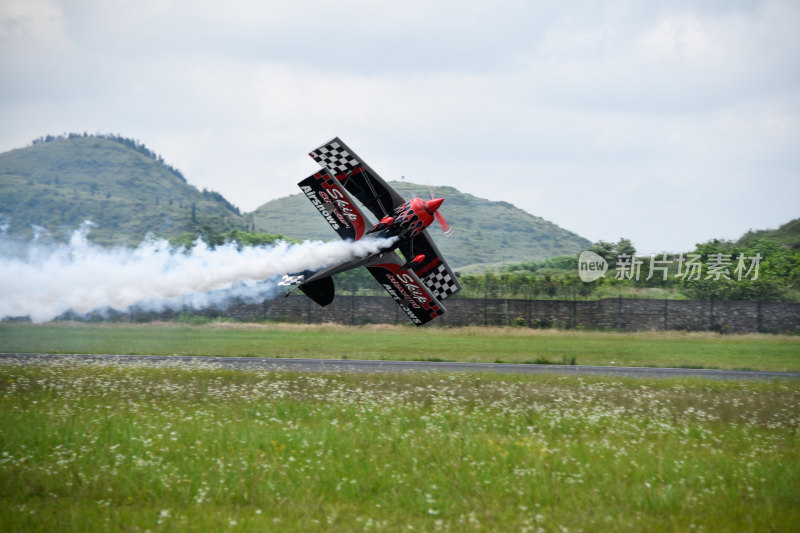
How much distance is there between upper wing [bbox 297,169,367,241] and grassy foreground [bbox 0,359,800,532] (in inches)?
317

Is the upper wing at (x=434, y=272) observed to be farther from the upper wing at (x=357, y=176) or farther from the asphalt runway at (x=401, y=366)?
the asphalt runway at (x=401, y=366)

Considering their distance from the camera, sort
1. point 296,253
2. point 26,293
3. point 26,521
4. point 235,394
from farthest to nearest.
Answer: point 296,253 → point 26,293 → point 235,394 → point 26,521

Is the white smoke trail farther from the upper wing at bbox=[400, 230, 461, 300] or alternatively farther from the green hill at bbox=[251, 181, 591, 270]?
the green hill at bbox=[251, 181, 591, 270]

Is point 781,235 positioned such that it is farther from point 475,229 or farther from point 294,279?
point 294,279

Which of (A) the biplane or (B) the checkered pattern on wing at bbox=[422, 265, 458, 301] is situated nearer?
(A) the biplane

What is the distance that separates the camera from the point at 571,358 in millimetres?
33688

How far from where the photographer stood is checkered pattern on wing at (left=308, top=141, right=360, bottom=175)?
24156mm

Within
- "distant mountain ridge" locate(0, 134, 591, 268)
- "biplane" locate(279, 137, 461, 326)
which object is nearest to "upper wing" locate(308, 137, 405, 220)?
"biplane" locate(279, 137, 461, 326)

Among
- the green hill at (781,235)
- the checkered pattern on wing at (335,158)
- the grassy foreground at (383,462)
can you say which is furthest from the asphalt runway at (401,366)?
the green hill at (781,235)

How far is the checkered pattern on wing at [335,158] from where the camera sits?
24156 mm

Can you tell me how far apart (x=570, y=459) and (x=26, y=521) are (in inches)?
341

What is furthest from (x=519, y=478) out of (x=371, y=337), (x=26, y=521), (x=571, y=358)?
(x=371, y=337)

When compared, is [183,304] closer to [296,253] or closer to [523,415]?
[296,253]

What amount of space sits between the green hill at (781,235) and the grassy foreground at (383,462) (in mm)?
77780
